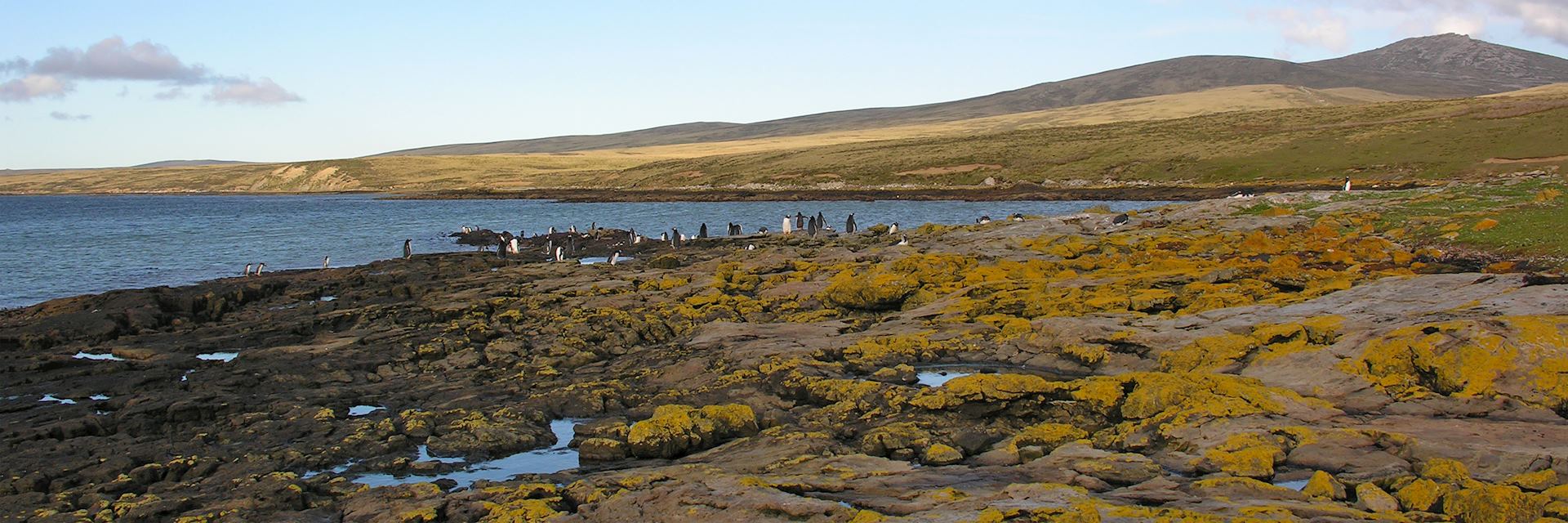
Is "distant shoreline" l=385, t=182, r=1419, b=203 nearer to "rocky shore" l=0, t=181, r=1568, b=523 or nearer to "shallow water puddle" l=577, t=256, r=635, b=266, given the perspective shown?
"shallow water puddle" l=577, t=256, r=635, b=266

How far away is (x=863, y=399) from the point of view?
44.3 feet

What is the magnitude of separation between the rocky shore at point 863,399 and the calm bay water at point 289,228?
66.5 ft

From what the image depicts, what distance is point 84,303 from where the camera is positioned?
26.5m

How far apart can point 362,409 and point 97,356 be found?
334 inches

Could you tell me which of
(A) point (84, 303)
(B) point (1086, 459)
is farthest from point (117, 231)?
(B) point (1086, 459)

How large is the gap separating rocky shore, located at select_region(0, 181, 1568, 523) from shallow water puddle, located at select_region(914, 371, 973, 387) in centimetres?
7

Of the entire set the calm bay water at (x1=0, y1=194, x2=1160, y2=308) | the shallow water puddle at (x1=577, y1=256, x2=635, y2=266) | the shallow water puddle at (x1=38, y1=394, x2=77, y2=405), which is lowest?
the calm bay water at (x1=0, y1=194, x2=1160, y2=308)

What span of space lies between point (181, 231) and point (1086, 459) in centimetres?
7108

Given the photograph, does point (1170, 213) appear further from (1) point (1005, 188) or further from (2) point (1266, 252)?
(1) point (1005, 188)

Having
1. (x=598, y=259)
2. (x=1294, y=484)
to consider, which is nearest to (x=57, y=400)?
(x=1294, y=484)

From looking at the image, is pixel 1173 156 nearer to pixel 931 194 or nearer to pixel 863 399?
pixel 931 194

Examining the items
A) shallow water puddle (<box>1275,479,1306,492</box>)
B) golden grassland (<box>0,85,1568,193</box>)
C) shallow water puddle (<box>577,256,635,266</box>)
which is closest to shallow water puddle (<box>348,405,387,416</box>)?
shallow water puddle (<box>1275,479,1306,492</box>)

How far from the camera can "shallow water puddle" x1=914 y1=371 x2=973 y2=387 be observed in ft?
48.1

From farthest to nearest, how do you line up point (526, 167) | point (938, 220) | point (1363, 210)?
point (526, 167)
point (938, 220)
point (1363, 210)
